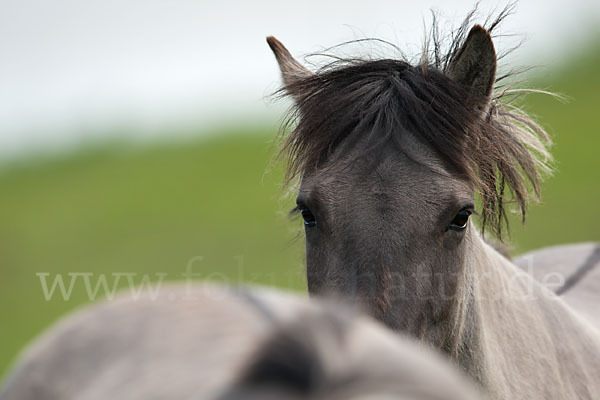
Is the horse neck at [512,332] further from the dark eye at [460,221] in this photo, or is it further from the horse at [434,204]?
the dark eye at [460,221]

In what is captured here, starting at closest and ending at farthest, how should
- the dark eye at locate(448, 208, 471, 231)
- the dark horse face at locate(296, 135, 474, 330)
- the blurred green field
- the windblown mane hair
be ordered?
1. the dark horse face at locate(296, 135, 474, 330)
2. the dark eye at locate(448, 208, 471, 231)
3. the windblown mane hair
4. the blurred green field

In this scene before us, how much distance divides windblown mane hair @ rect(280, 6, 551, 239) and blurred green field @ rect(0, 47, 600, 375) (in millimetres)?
12709

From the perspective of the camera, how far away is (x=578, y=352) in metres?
3.75

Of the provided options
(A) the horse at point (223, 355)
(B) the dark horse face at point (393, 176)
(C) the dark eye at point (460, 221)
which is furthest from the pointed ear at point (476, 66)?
(A) the horse at point (223, 355)

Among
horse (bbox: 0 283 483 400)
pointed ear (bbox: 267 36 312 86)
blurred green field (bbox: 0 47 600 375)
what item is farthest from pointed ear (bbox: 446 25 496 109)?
blurred green field (bbox: 0 47 600 375)

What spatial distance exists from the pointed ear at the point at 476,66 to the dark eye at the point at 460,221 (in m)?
0.61

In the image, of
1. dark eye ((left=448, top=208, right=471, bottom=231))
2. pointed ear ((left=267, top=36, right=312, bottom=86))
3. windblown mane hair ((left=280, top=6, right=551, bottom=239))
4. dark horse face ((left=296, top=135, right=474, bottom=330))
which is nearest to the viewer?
dark horse face ((left=296, top=135, right=474, bottom=330))

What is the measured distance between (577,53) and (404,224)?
25.6 meters

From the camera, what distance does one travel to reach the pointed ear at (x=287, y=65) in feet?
12.9

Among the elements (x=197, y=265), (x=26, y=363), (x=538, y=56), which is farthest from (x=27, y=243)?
(x=26, y=363)

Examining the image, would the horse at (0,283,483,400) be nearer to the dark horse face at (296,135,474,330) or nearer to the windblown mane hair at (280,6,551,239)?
the dark horse face at (296,135,474,330)

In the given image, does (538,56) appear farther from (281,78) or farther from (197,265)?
(281,78)

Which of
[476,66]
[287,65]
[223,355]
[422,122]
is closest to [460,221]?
[422,122]

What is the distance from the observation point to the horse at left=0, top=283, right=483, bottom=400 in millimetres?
1485
